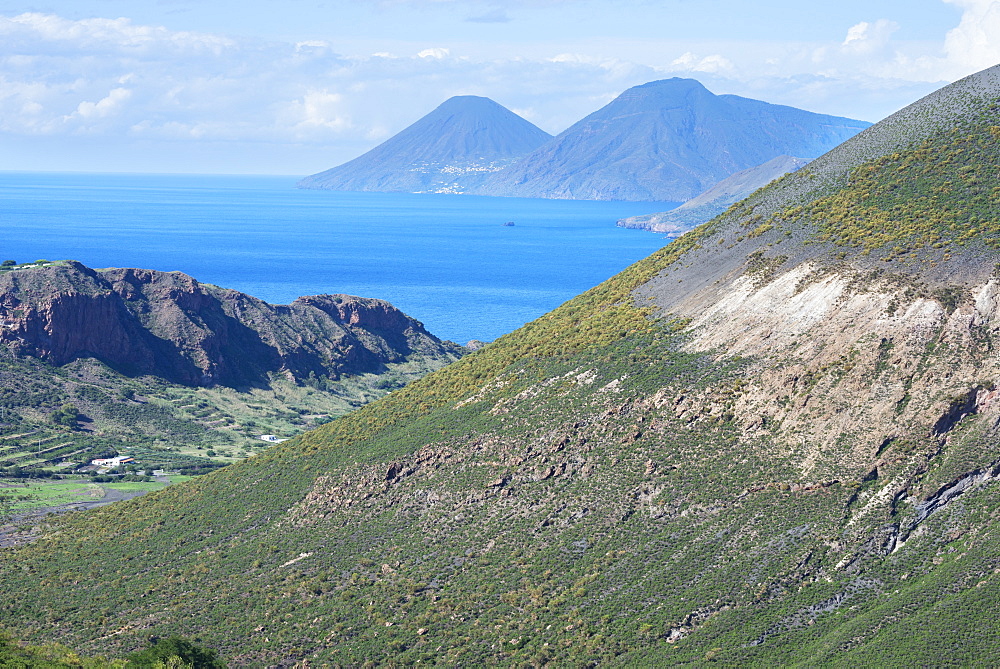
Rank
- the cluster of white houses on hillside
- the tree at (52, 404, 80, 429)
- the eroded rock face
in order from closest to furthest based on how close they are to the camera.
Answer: the cluster of white houses on hillside, the tree at (52, 404, 80, 429), the eroded rock face

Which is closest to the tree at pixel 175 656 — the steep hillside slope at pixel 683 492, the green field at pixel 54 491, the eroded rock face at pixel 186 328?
the steep hillside slope at pixel 683 492

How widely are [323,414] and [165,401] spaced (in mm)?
18321

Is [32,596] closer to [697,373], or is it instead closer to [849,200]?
[697,373]

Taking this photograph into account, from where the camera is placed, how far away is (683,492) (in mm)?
47281

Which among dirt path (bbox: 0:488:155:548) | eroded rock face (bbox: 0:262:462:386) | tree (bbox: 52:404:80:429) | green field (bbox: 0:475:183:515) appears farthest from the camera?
eroded rock face (bbox: 0:262:462:386)

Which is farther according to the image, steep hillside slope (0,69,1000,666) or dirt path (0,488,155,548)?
dirt path (0,488,155,548)

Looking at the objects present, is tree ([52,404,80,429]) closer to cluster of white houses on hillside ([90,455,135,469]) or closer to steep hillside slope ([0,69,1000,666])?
cluster of white houses on hillside ([90,455,135,469])

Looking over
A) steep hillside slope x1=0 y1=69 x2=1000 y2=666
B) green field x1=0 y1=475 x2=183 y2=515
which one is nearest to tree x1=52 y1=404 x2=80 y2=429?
green field x1=0 y1=475 x2=183 y2=515

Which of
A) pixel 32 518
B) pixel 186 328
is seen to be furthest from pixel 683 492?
pixel 186 328

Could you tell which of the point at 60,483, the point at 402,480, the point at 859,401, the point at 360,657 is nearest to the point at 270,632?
the point at 360,657

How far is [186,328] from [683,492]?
9565 cm

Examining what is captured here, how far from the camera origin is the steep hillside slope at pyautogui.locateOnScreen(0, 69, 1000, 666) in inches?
1604

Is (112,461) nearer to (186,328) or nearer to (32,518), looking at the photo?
(32,518)

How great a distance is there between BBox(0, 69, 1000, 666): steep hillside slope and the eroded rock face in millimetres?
57620
